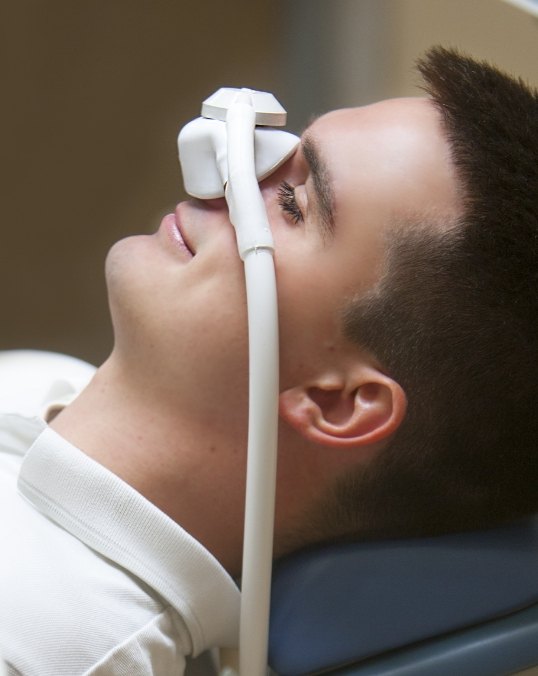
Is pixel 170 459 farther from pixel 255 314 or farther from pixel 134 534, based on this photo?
pixel 255 314

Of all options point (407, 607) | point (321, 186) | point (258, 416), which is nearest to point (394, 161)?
point (321, 186)

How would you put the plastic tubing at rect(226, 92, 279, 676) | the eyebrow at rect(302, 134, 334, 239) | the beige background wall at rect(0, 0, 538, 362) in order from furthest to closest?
the beige background wall at rect(0, 0, 538, 362)
the eyebrow at rect(302, 134, 334, 239)
the plastic tubing at rect(226, 92, 279, 676)

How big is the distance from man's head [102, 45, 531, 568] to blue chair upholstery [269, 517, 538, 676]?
4 centimetres

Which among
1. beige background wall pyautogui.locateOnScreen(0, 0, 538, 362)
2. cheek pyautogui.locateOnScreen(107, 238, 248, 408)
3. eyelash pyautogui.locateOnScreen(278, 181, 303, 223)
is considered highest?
beige background wall pyautogui.locateOnScreen(0, 0, 538, 362)

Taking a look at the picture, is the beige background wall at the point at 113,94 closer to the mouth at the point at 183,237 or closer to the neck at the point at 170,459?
the mouth at the point at 183,237

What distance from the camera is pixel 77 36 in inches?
70.6

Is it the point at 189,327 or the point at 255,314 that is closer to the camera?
the point at 255,314

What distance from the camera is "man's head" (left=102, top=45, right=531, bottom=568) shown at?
93cm

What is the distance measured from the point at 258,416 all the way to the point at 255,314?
→ 10 centimetres

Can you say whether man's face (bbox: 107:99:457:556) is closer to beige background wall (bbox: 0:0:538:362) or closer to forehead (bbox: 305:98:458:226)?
forehead (bbox: 305:98:458:226)

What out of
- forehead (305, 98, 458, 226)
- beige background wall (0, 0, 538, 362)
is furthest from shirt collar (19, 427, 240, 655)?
beige background wall (0, 0, 538, 362)

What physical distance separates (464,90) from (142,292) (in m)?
0.41

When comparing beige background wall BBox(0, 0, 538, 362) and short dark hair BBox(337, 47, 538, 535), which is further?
beige background wall BBox(0, 0, 538, 362)

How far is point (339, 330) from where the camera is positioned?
3.10 ft
